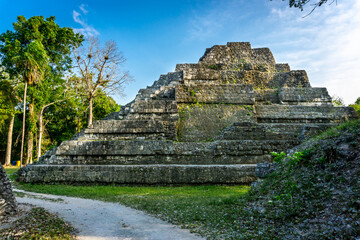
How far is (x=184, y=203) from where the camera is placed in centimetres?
565

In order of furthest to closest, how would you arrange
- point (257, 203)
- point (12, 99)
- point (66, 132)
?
point (66, 132) → point (12, 99) → point (257, 203)

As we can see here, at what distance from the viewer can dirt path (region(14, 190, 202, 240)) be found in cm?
373

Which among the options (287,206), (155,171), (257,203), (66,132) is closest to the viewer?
(287,206)

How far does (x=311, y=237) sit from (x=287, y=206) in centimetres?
98

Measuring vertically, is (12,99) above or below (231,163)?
above

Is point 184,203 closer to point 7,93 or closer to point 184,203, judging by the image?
point 184,203

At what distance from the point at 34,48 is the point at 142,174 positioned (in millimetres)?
11943

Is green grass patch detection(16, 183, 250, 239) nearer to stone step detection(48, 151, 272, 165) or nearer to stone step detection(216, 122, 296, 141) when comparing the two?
stone step detection(48, 151, 272, 165)

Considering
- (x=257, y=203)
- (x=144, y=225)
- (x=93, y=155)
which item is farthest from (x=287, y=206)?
(x=93, y=155)

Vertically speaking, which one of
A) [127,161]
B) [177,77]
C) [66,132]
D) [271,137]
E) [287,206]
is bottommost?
[287,206]

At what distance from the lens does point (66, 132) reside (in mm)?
28406

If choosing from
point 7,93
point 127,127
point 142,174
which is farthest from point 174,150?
point 7,93

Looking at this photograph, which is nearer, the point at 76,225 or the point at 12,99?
the point at 76,225

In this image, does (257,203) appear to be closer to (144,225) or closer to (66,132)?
(144,225)
